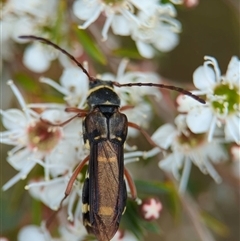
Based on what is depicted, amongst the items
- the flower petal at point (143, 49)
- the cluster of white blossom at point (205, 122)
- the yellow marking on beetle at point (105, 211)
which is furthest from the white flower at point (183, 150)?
the yellow marking on beetle at point (105, 211)

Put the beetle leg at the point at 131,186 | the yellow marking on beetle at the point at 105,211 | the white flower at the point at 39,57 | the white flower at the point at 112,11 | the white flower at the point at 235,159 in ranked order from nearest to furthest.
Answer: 1. the yellow marking on beetle at the point at 105,211
2. the beetle leg at the point at 131,186
3. the white flower at the point at 112,11
4. the white flower at the point at 235,159
5. the white flower at the point at 39,57

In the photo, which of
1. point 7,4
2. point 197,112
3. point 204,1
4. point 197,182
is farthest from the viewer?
point 204,1

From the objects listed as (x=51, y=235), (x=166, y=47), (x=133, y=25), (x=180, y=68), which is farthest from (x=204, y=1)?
(x=51, y=235)

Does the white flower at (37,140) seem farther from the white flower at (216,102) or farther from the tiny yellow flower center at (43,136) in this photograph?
the white flower at (216,102)

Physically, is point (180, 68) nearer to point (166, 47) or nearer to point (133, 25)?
point (166, 47)

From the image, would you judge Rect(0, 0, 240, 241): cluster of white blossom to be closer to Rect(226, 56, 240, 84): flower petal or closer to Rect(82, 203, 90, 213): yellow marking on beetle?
Rect(226, 56, 240, 84): flower petal

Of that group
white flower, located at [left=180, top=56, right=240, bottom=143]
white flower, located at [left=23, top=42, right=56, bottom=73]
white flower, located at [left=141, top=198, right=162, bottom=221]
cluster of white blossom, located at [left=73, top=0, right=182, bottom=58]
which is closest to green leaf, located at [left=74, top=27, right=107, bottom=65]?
cluster of white blossom, located at [left=73, top=0, right=182, bottom=58]

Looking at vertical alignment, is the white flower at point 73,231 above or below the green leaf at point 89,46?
below
